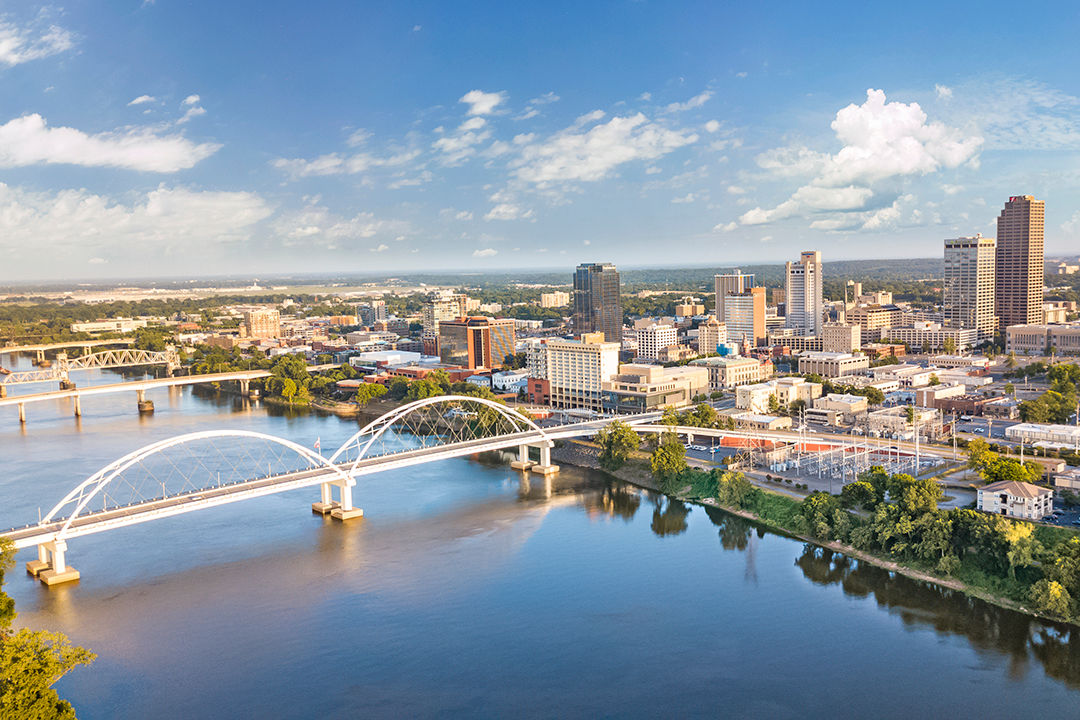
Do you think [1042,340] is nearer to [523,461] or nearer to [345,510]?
[523,461]

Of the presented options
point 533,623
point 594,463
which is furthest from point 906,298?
point 533,623

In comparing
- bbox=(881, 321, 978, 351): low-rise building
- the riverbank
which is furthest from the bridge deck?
bbox=(881, 321, 978, 351): low-rise building

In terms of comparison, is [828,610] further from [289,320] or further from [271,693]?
[289,320]

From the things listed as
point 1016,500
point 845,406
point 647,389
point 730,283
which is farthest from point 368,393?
point 730,283

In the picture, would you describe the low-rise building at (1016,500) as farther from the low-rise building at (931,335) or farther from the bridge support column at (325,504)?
the low-rise building at (931,335)

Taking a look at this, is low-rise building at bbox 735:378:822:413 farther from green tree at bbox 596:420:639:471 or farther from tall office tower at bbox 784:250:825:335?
tall office tower at bbox 784:250:825:335

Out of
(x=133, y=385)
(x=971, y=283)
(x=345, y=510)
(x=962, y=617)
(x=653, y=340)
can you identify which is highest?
(x=971, y=283)
